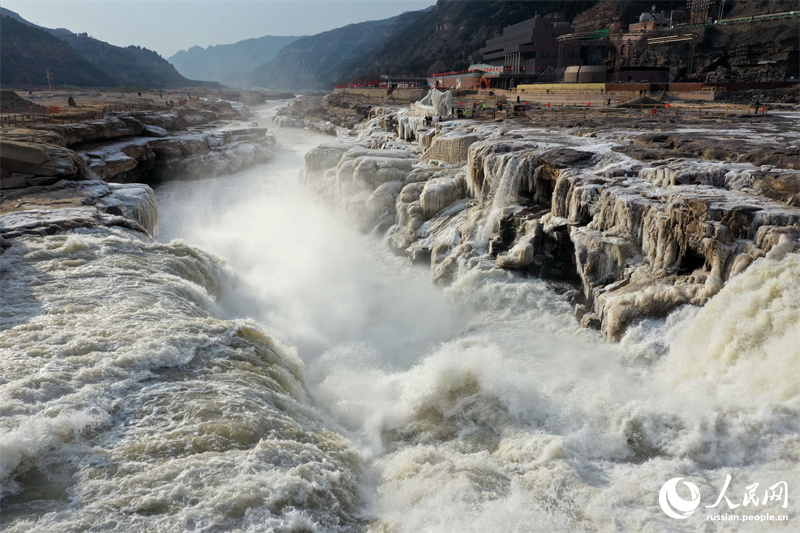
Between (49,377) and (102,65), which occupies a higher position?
(102,65)

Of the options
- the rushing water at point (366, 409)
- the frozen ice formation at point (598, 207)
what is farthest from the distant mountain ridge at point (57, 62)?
the rushing water at point (366, 409)

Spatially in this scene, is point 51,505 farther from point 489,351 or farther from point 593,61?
point 593,61

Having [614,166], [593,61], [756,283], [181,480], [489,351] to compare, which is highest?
[593,61]

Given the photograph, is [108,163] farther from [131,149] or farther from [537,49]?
[537,49]

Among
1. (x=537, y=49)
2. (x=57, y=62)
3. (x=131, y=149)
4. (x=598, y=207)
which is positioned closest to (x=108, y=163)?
(x=131, y=149)

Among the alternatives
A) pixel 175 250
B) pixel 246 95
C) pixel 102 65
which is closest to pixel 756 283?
pixel 175 250

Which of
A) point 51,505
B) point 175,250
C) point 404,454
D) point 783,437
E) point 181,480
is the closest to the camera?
point 51,505

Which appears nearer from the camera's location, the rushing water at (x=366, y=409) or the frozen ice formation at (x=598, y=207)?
the rushing water at (x=366, y=409)

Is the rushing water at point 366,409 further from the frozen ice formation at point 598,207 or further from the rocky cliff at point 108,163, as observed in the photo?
the rocky cliff at point 108,163
